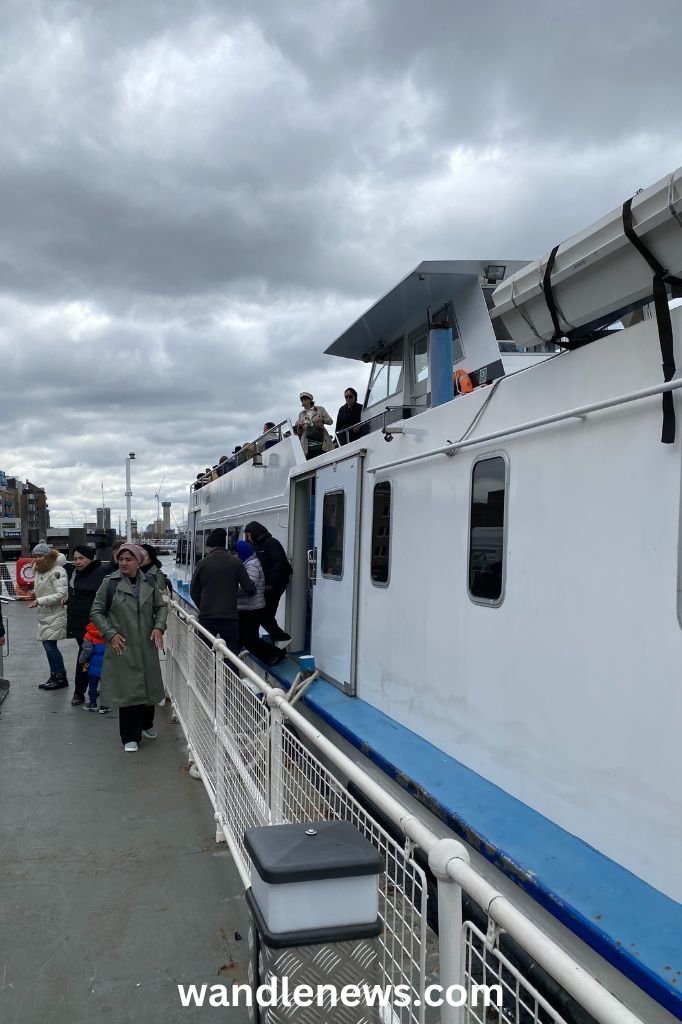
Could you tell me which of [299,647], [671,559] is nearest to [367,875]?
[671,559]

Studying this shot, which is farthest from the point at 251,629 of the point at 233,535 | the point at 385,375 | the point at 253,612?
the point at 233,535

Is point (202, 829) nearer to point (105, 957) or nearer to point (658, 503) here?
point (105, 957)

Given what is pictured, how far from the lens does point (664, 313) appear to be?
2918mm

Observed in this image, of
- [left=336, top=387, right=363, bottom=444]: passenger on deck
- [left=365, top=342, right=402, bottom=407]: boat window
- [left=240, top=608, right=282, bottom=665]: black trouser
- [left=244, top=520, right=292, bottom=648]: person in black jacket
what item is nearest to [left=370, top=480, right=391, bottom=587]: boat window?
[left=244, top=520, right=292, bottom=648]: person in black jacket

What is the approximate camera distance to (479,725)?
419cm

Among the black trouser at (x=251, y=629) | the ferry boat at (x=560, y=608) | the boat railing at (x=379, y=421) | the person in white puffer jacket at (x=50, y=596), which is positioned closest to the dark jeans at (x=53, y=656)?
the person in white puffer jacket at (x=50, y=596)

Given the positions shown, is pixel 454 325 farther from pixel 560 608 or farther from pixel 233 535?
pixel 233 535

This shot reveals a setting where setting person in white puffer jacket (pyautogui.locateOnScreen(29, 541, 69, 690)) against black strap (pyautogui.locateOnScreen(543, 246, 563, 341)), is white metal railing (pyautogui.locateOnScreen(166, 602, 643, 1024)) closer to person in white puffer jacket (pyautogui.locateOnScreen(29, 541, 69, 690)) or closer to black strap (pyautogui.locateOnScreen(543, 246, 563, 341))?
person in white puffer jacket (pyautogui.locateOnScreen(29, 541, 69, 690))

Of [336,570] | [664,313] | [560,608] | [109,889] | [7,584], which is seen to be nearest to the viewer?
[664,313]

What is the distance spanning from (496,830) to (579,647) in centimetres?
94

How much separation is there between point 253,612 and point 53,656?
9.10 ft

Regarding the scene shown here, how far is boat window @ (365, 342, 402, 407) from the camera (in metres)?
8.65

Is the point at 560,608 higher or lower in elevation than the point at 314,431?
lower

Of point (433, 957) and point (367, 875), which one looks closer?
point (367, 875)
